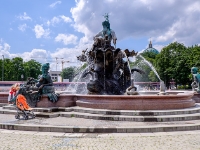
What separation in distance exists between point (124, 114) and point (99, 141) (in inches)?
146

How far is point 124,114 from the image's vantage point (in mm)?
11414

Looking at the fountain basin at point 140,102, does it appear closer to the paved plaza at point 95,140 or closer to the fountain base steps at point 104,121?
the fountain base steps at point 104,121

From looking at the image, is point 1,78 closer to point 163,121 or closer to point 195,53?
point 195,53

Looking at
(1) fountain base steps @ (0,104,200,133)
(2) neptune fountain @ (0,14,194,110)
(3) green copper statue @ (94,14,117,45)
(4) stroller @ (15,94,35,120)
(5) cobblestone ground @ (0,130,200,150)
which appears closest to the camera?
(5) cobblestone ground @ (0,130,200,150)

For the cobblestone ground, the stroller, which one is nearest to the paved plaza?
the cobblestone ground

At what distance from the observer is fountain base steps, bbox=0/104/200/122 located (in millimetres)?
10688

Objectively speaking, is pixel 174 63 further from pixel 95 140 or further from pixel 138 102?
pixel 95 140

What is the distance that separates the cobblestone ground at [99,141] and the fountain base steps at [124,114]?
71.3 inches

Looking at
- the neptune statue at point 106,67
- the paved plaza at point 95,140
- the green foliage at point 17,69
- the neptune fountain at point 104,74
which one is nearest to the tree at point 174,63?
the neptune fountain at point 104,74

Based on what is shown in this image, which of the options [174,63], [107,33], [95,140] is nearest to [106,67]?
[107,33]

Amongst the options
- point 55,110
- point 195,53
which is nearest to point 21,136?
point 55,110

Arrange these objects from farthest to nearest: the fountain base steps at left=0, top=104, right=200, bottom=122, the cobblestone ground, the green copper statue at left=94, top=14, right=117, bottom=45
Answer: the green copper statue at left=94, top=14, right=117, bottom=45
the fountain base steps at left=0, top=104, right=200, bottom=122
the cobblestone ground

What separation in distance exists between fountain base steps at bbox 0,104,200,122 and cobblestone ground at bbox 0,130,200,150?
1810 millimetres

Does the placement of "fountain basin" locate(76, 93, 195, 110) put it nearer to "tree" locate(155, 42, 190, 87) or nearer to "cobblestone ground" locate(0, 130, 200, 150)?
"cobblestone ground" locate(0, 130, 200, 150)
